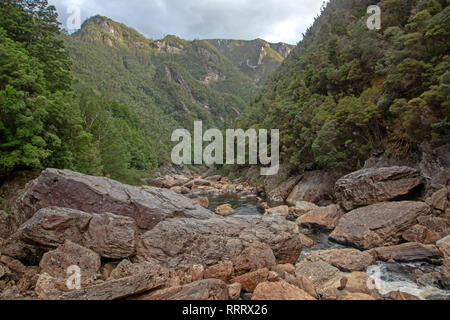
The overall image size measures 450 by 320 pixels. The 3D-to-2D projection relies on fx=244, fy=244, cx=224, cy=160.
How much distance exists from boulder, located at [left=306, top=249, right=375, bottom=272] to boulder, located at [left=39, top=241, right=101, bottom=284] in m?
8.40

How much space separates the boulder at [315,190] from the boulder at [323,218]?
294 inches

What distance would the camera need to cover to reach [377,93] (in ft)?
68.1

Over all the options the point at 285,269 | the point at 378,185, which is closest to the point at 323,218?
the point at 378,185

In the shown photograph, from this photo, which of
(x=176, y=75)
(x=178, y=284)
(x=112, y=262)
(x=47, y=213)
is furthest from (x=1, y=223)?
(x=176, y=75)

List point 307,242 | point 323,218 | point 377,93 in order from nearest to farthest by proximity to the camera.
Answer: point 307,242 → point 323,218 → point 377,93

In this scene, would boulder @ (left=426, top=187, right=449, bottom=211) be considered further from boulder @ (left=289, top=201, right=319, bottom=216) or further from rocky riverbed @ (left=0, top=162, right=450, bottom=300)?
boulder @ (left=289, top=201, right=319, bottom=216)

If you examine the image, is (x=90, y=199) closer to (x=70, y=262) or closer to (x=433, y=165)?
(x=70, y=262)

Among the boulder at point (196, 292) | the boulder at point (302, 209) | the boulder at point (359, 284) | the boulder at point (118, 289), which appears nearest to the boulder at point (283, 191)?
the boulder at point (302, 209)

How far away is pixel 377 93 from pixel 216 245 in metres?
20.0

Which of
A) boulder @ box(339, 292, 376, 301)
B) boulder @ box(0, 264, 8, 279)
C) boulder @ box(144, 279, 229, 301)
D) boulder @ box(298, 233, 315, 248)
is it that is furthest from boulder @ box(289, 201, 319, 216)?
boulder @ box(0, 264, 8, 279)

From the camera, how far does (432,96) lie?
14.1m

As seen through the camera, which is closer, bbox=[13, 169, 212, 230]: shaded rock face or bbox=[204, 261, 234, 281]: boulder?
bbox=[204, 261, 234, 281]: boulder

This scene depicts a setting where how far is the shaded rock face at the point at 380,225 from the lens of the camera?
11.6 metres

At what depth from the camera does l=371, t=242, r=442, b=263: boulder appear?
364 inches
